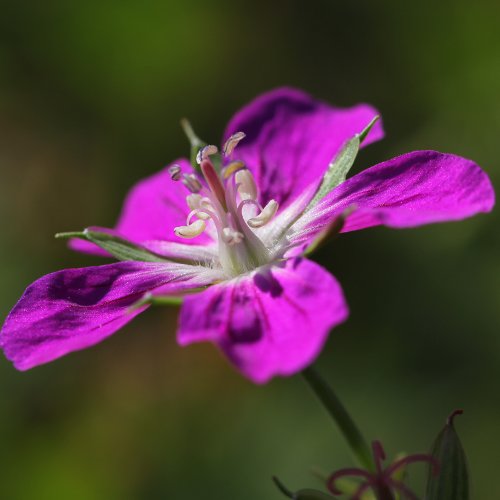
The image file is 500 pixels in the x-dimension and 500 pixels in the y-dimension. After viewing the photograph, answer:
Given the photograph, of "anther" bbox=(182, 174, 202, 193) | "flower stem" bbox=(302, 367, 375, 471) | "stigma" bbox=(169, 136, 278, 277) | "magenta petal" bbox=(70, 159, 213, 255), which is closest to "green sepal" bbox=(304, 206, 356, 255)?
"flower stem" bbox=(302, 367, 375, 471)

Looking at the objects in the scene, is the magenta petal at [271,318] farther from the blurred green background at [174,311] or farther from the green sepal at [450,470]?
the blurred green background at [174,311]

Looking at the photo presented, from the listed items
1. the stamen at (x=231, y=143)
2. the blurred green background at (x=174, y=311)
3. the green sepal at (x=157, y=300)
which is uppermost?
the stamen at (x=231, y=143)

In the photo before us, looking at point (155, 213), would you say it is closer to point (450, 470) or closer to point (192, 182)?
point (192, 182)

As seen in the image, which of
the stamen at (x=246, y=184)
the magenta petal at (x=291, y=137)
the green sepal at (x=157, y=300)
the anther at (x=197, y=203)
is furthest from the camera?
the magenta petal at (x=291, y=137)

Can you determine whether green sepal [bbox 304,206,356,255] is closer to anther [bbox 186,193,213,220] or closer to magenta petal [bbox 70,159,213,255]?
anther [bbox 186,193,213,220]

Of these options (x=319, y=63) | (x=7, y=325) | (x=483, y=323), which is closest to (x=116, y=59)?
(x=319, y=63)

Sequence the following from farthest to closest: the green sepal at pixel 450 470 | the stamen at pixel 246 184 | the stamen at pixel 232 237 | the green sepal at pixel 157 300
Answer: the stamen at pixel 246 184 → the stamen at pixel 232 237 → the green sepal at pixel 450 470 → the green sepal at pixel 157 300

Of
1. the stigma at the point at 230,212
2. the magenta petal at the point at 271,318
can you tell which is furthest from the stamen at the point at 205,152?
the magenta petal at the point at 271,318

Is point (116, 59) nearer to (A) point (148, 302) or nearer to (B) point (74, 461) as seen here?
(B) point (74, 461)
